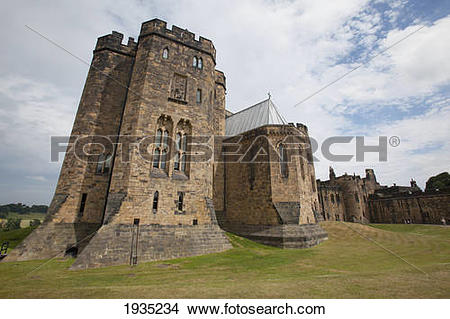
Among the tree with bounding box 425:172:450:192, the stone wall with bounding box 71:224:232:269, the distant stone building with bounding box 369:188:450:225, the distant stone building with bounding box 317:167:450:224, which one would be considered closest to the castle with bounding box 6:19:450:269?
the stone wall with bounding box 71:224:232:269

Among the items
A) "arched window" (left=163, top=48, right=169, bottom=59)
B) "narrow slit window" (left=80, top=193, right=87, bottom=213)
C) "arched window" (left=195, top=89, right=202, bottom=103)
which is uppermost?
"arched window" (left=163, top=48, right=169, bottom=59)

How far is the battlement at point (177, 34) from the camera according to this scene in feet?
54.3

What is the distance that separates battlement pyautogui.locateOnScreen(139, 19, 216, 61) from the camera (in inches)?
651

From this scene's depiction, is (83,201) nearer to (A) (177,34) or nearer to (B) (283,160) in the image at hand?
(A) (177,34)

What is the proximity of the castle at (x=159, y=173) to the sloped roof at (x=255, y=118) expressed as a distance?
133 cm

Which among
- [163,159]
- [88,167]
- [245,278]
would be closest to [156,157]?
[163,159]

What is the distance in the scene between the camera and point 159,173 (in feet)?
47.6

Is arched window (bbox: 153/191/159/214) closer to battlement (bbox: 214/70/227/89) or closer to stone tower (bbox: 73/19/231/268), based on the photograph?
stone tower (bbox: 73/19/231/268)

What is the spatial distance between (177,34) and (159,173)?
12.1 metres

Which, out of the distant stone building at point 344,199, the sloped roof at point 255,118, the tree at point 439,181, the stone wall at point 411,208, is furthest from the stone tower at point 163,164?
the tree at point 439,181

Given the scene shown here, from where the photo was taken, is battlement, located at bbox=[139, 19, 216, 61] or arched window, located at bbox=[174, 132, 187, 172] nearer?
arched window, located at bbox=[174, 132, 187, 172]

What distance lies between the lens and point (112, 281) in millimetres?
7719

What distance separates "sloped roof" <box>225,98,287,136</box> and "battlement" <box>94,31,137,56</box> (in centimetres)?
1293
